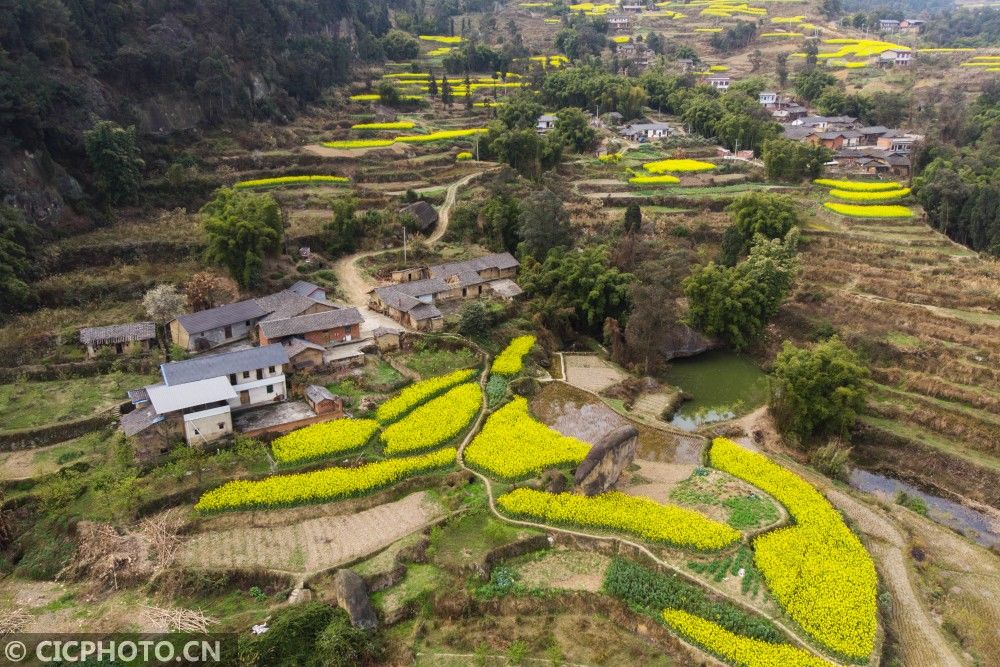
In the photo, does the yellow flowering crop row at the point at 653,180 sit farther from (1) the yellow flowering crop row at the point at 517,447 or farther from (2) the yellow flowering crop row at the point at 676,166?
(1) the yellow flowering crop row at the point at 517,447

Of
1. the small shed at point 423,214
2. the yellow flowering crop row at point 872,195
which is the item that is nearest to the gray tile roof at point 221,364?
the small shed at point 423,214

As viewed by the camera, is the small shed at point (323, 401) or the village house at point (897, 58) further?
the village house at point (897, 58)

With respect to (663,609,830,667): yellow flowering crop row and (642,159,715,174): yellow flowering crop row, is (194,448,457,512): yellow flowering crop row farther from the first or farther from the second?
(642,159,715,174): yellow flowering crop row

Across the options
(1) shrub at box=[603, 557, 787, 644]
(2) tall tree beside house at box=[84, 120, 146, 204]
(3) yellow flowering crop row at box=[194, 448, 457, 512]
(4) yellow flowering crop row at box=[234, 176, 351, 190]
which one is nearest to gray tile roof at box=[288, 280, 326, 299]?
(3) yellow flowering crop row at box=[194, 448, 457, 512]

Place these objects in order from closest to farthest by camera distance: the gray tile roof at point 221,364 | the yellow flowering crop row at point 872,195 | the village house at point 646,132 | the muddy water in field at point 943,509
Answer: the muddy water in field at point 943,509 < the gray tile roof at point 221,364 < the yellow flowering crop row at point 872,195 < the village house at point 646,132

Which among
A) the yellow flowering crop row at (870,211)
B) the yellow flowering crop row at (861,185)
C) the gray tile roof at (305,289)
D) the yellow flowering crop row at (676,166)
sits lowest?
the gray tile roof at (305,289)

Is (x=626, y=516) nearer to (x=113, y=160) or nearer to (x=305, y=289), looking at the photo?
(x=305, y=289)
